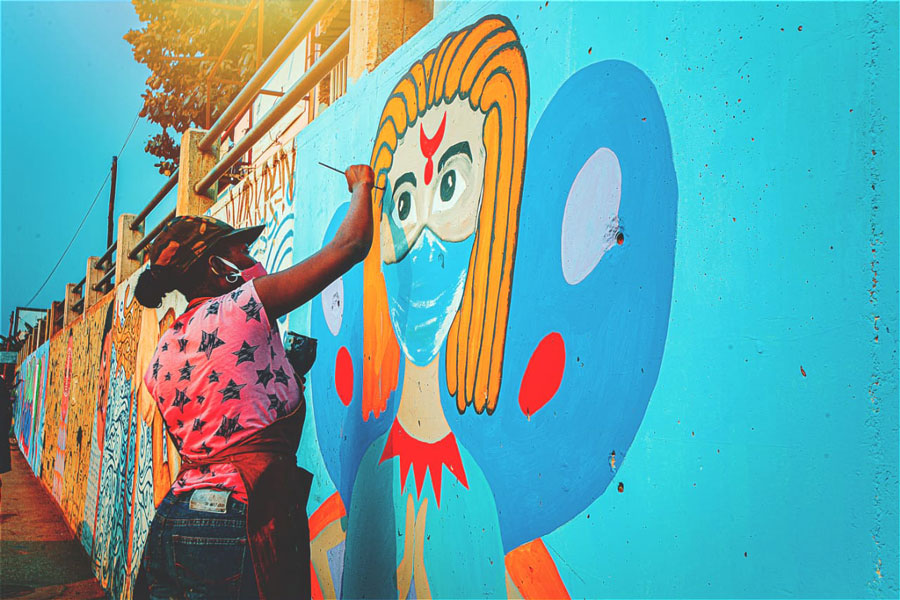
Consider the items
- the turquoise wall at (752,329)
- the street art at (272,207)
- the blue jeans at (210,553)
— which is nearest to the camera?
the turquoise wall at (752,329)

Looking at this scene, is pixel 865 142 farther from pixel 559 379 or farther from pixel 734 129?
pixel 559 379

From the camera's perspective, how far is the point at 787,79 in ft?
4.24

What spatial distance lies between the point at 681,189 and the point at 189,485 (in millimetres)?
1611

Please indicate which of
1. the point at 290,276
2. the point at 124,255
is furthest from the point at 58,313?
the point at 290,276

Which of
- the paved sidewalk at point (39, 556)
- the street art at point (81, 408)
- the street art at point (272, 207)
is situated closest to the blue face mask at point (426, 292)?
the street art at point (272, 207)

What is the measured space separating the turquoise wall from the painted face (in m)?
0.44

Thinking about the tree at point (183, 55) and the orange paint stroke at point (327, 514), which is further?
the tree at point (183, 55)

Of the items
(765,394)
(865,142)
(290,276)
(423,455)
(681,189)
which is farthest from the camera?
(423,455)

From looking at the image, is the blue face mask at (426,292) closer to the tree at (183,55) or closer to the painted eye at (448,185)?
the painted eye at (448,185)

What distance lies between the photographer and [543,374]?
1.84 meters

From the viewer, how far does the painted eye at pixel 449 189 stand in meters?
2.29

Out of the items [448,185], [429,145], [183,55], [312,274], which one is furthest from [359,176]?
[183,55]

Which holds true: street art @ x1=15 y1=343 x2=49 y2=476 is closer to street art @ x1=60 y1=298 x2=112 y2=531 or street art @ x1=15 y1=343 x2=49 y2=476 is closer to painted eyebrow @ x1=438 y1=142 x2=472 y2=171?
street art @ x1=60 y1=298 x2=112 y2=531

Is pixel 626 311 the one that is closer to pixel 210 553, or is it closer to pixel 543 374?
pixel 543 374
